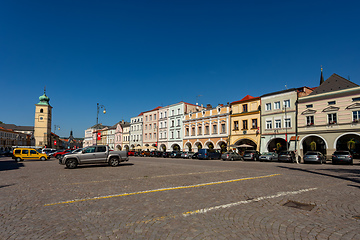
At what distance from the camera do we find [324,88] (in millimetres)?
35062


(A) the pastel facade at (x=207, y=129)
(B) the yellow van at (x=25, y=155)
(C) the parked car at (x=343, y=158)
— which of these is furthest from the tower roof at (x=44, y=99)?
(C) the parked car at (x=343, y=158)

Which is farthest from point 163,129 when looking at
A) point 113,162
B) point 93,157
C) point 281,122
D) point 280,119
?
point 93,157

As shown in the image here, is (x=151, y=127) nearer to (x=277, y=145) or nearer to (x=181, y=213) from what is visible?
(x=277, y=145)

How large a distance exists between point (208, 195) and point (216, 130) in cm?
4197

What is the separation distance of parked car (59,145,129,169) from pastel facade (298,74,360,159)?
28.5m

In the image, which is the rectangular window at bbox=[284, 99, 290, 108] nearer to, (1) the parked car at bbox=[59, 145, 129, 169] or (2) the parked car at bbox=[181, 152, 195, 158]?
(2) the parked car at bbox=[181, 152, 195, 158]

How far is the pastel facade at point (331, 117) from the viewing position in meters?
31.3

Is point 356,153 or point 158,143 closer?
point 356,153

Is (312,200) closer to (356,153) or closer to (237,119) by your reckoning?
(356,153)

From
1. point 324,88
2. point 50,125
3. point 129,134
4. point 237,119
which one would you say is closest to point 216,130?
point 237,119

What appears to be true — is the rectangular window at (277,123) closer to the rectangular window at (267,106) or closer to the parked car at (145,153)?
the rectangular window at (267,106)

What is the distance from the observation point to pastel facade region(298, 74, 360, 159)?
31.3 m

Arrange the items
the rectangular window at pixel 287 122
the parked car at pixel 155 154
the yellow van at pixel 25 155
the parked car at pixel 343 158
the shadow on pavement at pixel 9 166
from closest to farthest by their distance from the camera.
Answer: the shadow on pavement at pixel 9 166 < the parked car at pixel 343 158 < the yellow van at pixel 25 155 < the rectangular window at pixel 287 122 < the parked car at pixel 155 154

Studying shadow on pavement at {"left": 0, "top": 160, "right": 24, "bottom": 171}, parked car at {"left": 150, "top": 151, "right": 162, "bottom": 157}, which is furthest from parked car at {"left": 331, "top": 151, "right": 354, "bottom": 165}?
parked car at {"left": 150, "top": 151, "right": 162, "bottom": 157}
